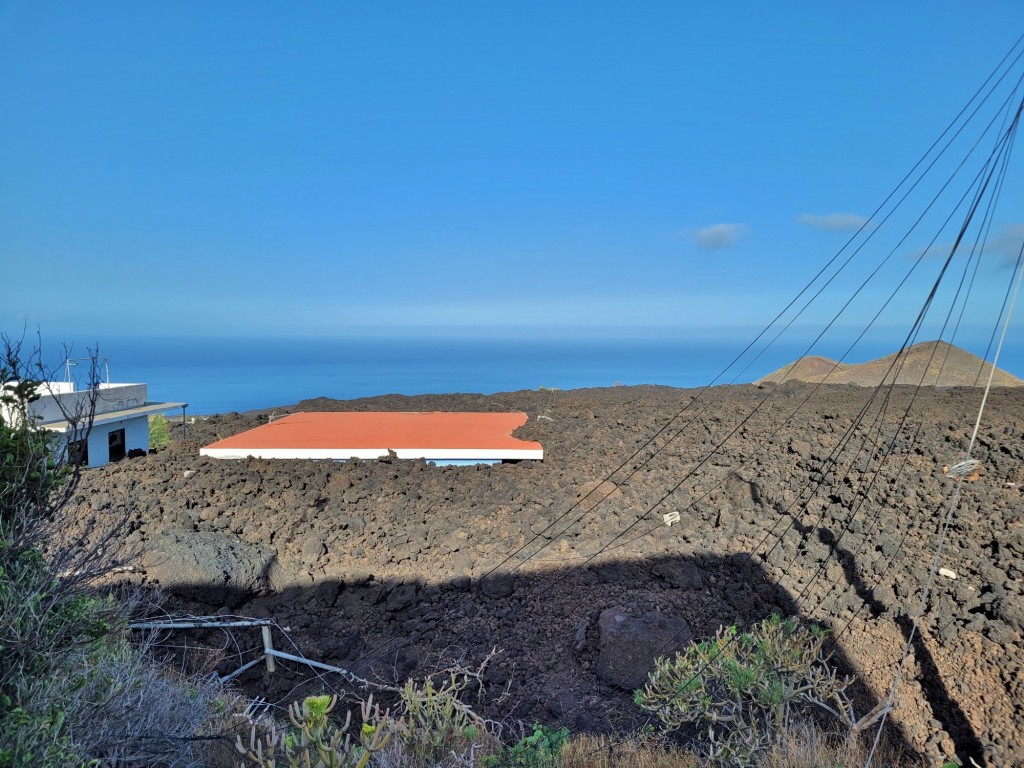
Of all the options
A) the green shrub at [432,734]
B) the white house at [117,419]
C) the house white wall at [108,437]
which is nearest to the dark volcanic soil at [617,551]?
the green shrub at [432,734]

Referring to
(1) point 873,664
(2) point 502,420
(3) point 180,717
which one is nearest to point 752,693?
(1) point 873,664

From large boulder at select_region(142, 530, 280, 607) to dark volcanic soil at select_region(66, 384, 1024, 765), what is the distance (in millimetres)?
22

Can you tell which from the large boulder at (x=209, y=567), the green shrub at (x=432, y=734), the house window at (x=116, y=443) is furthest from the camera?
the house window at (x=116, y=443)

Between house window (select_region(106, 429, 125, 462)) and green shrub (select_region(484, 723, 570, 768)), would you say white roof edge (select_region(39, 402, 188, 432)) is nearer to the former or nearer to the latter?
house window (select_region(106, 429, 125, 462))

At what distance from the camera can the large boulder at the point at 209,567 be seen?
4.98 m

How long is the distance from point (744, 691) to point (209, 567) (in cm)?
382

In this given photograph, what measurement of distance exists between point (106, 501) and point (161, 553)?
1403 millimetres

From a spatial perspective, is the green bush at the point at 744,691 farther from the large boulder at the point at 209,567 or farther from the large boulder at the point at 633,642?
the large boulder at the point at 209,567

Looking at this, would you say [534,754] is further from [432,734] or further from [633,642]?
[633,642]

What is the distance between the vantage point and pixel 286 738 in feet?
7.30

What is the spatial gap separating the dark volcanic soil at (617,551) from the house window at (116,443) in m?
5.70

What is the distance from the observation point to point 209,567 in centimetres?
509

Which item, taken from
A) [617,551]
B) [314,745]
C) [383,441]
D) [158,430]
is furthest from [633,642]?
[158,430]

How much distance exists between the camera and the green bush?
3.23 meters
